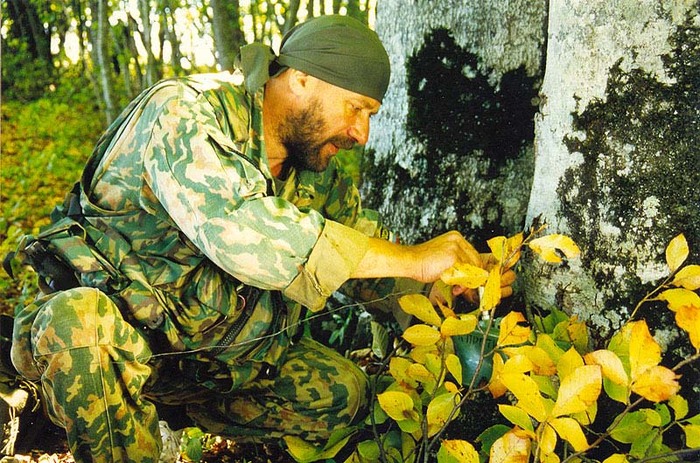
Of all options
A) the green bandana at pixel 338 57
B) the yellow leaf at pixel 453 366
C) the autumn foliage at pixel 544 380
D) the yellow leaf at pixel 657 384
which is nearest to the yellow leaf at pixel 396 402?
the autumn foliage at pixel 544 380

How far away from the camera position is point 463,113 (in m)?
3.04

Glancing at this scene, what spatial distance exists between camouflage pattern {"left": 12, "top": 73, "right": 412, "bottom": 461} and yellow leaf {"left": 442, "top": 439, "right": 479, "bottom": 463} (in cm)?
54

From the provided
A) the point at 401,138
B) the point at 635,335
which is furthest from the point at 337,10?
the point at 635,335

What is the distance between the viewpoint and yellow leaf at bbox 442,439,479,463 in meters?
1.91

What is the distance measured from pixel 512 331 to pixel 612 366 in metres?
0.34

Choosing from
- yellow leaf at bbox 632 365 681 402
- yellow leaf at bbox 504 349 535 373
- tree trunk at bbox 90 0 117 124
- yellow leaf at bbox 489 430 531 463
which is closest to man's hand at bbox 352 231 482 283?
yellow leaf at bbox 504 349 535 373

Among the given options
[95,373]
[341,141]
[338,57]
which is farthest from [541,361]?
[95,373]

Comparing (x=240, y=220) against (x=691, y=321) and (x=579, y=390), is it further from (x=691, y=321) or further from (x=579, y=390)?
(x=691, y=321)

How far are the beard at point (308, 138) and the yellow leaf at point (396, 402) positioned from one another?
0.85 m

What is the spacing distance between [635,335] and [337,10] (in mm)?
7491

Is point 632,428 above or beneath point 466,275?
beneath

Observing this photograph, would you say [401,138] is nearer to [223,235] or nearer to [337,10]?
[223,235]

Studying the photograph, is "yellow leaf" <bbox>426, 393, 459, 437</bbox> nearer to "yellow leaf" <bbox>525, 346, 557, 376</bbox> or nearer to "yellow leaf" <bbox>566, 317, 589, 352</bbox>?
"yellow leaf" <bbox>525, 346, 557, 376</bbox>

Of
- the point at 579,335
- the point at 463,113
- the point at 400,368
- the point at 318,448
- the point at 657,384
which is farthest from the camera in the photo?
the point at 463,113
